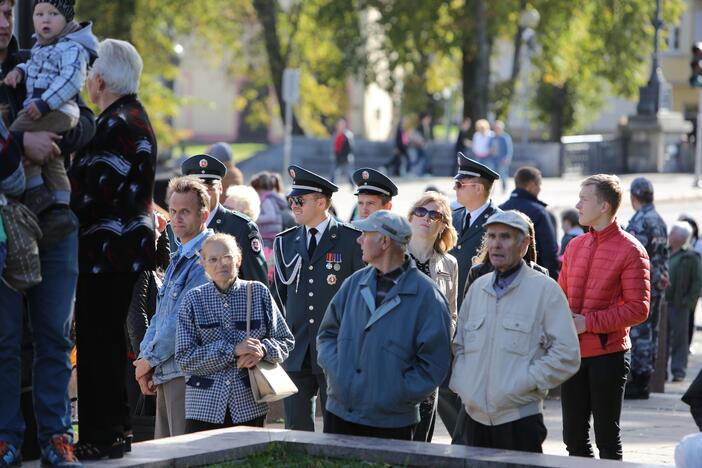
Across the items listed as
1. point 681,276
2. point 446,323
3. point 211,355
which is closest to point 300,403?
point 211,355

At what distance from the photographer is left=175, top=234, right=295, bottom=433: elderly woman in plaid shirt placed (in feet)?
27.4

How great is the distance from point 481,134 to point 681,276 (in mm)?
19937

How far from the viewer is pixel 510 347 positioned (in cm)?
764

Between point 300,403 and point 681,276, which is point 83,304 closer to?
point 300,403

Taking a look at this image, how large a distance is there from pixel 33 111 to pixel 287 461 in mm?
2492

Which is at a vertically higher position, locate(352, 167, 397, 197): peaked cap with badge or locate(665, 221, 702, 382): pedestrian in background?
locate(352, 167, 397, 197): peaked cap with badge

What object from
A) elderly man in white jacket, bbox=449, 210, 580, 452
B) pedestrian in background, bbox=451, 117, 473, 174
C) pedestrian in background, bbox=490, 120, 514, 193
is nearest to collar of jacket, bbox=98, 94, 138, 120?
elderly man in white jacket, bbox=449, 210, 580, 452

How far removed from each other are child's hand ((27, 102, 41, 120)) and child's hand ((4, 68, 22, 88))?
0.67 feet

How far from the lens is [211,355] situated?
833cm

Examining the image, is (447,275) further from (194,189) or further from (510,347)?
(510,347)

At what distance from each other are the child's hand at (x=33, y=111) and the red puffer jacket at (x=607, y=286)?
391 cm

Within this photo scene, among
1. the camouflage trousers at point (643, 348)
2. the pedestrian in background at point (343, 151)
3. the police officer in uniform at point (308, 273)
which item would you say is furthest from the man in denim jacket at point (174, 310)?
the pedestrian in background at point (343, 151)

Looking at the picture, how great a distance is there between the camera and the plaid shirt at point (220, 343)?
8.34 metres

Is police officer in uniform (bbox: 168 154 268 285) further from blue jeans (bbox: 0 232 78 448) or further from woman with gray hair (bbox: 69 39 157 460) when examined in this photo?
blue jeans (bbox: 0 232 78 448)
